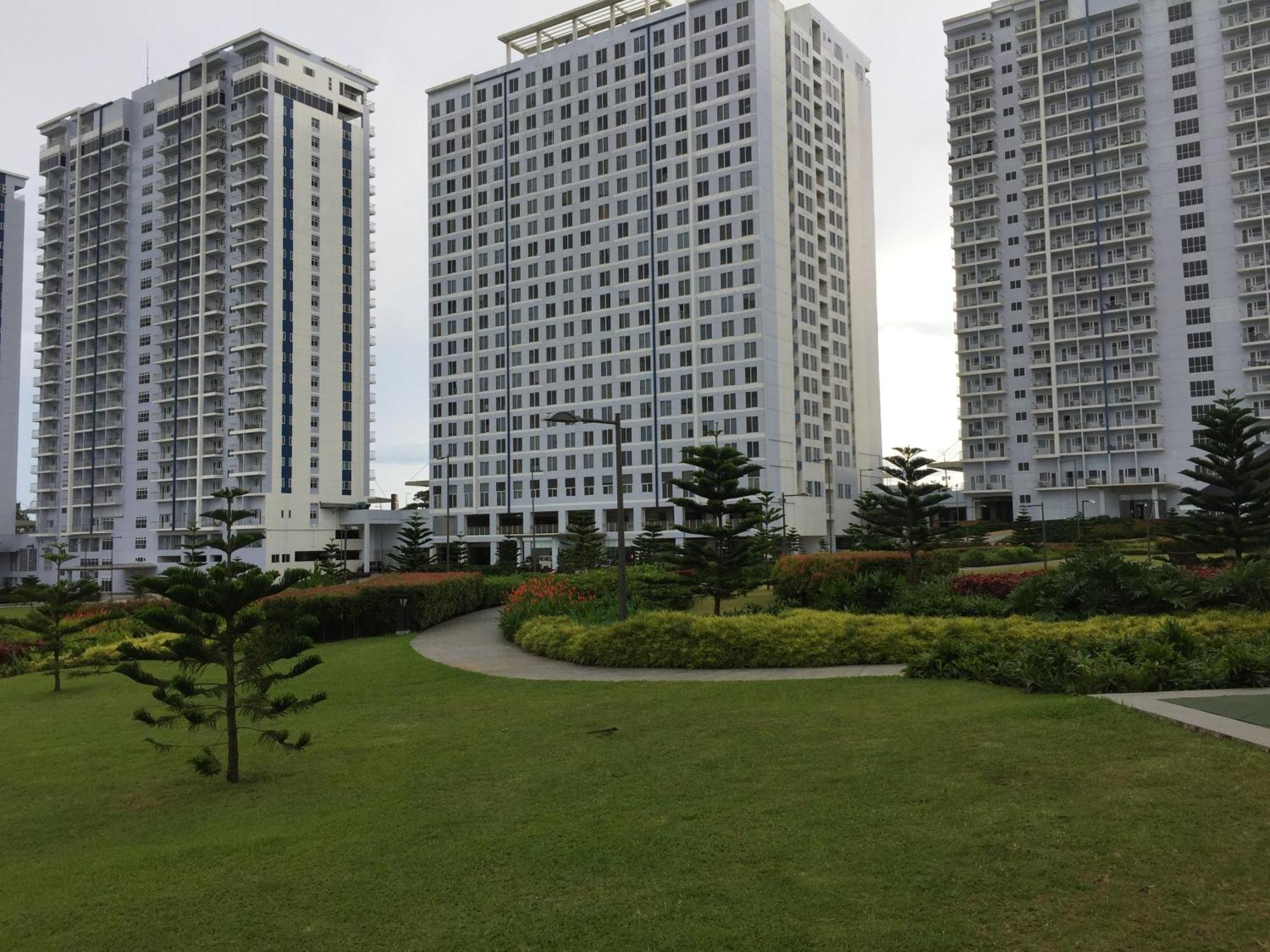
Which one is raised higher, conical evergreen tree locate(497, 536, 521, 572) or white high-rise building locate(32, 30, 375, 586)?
white high-rise building locate(32, 30, 375, 586)

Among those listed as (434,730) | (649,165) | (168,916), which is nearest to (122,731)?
(434,730)

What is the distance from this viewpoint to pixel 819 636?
16156 mm

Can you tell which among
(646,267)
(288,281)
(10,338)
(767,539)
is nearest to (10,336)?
(10,338)

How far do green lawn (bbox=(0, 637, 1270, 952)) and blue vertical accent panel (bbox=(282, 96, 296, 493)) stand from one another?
74.6 m

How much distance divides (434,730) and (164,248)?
301ft

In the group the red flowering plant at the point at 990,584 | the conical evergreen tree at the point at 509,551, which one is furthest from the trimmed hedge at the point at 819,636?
the conical evergreen tree at the point at 509,551

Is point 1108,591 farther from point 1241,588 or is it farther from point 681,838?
point 681,838

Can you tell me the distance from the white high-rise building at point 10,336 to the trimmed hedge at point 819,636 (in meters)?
106

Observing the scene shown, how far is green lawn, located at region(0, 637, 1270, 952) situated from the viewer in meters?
5.37

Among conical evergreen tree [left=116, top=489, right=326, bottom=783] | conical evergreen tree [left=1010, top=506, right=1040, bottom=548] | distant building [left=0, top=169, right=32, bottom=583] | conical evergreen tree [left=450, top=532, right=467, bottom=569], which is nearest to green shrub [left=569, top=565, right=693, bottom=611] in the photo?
conical evergreen tree [left=116, top=489, right=326, bottom=783]

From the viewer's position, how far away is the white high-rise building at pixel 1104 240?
73875mm

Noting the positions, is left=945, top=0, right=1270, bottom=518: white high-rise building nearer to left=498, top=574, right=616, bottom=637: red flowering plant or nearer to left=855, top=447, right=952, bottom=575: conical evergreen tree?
left=855, top=447, right=952, bottom=575: conical evergreen tree

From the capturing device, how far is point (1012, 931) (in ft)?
16.7

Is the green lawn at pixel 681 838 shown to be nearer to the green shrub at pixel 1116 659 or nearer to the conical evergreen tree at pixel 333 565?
the green shrub at pixel 1116 659
